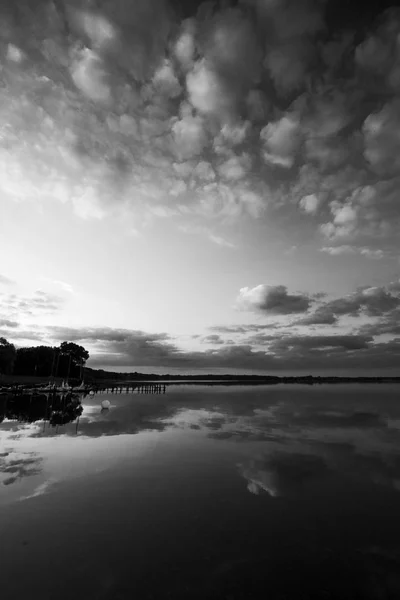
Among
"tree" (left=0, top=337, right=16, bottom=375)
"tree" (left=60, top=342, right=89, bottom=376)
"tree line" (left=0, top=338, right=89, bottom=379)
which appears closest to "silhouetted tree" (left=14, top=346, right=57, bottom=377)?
"tree line" (left=0, top=338, right=89, bottom=379)

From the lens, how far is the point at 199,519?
10492 millimetres

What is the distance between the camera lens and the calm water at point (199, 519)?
738cm

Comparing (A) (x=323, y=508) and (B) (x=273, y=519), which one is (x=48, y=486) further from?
(A) (x=323, y=508)

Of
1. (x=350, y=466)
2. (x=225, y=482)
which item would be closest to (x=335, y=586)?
(x=225, y=482)

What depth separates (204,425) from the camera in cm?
2862

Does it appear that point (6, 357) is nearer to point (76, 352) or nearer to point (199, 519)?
point (76, 352)

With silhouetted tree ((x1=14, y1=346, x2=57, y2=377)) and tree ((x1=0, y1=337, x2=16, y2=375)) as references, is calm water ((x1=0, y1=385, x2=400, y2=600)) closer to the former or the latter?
tree ((x1=0, y1=337, x2=16, y2=375))

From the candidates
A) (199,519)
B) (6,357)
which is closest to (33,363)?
(6,357)

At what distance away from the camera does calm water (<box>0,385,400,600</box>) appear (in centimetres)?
738

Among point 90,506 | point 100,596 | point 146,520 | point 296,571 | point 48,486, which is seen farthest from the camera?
point 48,486

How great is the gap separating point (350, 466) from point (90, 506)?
1336cm

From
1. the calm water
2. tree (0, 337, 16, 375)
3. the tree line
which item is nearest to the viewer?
the calm water

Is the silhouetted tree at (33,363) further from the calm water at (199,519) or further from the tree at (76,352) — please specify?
the calm water at (199,519)

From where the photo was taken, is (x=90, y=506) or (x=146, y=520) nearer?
(x=146, y=520)
